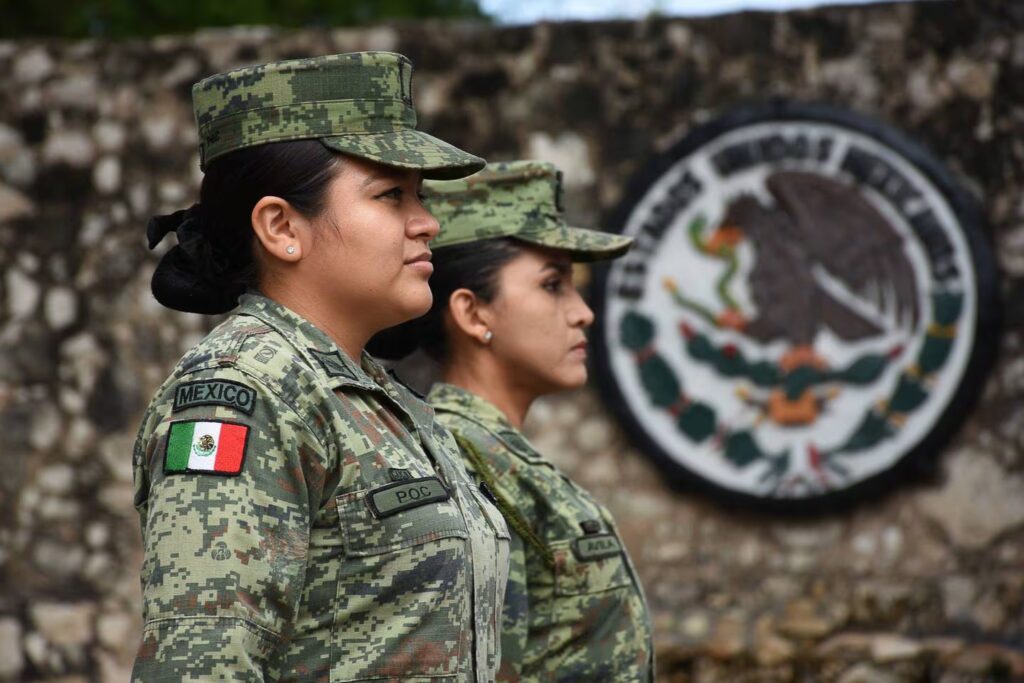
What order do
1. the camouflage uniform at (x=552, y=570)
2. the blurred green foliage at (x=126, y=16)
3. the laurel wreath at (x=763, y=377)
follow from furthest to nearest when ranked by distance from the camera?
the blurred green foliage at (x=126, y=16), the laurel wreath at (x=763, y=377), the camouflage uniform at (x=552, y=570)

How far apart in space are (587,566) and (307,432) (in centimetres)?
120

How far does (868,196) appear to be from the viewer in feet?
17.2

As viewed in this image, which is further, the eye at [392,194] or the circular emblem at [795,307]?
the circular emblem at [795,307]

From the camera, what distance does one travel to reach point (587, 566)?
3.01 m

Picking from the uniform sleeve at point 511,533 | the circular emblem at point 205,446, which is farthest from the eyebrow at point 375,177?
the uniform sleeve at point 511,533

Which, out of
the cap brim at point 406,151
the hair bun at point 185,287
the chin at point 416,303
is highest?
the cap brim at point 406,151

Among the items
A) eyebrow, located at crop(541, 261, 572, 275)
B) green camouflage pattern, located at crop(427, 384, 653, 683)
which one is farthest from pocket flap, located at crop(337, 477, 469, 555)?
eyebrow, located at crop(541, 261, 572, 275)

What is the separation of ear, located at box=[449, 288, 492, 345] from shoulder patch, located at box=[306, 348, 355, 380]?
43.6 inches

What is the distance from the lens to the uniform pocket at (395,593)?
195 centimetres

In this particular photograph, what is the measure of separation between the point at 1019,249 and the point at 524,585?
2988 millimetres

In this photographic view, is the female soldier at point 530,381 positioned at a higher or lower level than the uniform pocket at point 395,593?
higher

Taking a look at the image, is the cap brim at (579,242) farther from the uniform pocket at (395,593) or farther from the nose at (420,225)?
the uniform pocket at (395,593)

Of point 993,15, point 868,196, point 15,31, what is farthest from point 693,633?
point 15,31

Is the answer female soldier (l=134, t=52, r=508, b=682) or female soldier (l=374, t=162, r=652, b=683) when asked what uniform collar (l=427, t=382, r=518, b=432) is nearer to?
female soldier (l=374, t=162, r=652, b=683)
